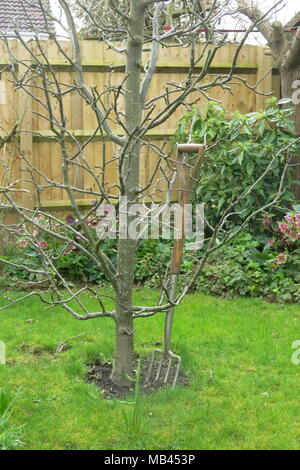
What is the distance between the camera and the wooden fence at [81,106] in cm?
609

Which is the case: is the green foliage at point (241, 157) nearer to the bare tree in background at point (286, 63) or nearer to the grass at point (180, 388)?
the bare tree in background at point (286, 63)

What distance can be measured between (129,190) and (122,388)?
1111 millimetres

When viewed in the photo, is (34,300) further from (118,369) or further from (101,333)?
(118,369)

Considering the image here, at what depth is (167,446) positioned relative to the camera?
252 centimetres

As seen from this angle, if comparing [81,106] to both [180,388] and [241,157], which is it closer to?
[241,157]

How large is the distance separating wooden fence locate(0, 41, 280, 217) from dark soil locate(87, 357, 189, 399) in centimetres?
296

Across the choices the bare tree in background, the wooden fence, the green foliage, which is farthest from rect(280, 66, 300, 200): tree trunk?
the wooden fence

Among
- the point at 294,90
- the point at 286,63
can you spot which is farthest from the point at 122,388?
the point at 286,63

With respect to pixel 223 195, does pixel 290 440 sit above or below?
below

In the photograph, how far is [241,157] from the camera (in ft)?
19.0

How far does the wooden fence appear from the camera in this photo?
6.09 metres
